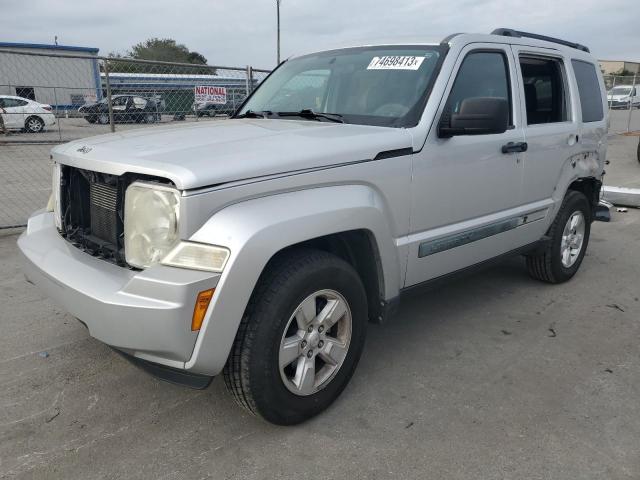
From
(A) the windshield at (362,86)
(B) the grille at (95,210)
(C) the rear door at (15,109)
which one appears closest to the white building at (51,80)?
(C) the rear door at (15,109)

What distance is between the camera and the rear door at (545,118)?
12.3 feet

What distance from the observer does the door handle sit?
3.43 metres

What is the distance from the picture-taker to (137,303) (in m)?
2.07

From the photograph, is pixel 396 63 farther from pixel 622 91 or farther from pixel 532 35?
pixel 622 91

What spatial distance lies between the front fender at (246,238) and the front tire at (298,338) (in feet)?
0.42

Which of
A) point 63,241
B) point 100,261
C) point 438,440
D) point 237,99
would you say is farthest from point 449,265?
point 237,99

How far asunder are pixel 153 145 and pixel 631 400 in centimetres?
277

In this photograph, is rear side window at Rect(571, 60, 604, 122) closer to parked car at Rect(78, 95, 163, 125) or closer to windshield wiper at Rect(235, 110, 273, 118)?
windshield wiper at Rect(235, 110, 273, 118)

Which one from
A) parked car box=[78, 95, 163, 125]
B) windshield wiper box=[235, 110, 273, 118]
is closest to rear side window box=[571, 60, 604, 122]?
windshield wiper box=[235, 110, 273, 118]

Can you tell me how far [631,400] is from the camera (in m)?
2.82

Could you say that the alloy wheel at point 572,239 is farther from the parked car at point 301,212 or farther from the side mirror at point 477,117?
the side mirror at point 477,117

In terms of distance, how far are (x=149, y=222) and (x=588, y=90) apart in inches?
157

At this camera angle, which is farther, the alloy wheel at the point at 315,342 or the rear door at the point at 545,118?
the rear door at the point at 545,118

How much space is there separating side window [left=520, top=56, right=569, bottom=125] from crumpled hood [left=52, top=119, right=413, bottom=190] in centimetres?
151
